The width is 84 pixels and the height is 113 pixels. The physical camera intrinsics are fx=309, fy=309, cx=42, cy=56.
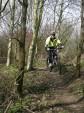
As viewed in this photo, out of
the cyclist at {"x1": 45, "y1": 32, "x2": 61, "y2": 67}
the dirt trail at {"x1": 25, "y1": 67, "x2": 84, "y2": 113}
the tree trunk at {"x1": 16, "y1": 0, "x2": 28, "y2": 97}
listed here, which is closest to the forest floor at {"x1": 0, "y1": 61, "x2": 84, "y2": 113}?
the dirt trail at {"x1": 25, "y1": 67, "x2": 84, "y2": 113}

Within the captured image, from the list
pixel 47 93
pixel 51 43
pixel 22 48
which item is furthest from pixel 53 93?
pixel 51 43

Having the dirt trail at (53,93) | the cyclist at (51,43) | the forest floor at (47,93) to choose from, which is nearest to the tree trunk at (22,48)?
the forest floor at (47,93)

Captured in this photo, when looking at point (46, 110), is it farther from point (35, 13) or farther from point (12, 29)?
point (12, 29)

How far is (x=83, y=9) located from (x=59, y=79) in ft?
10.3

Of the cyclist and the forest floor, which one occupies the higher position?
the cyclist

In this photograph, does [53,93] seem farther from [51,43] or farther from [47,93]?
[51,43]

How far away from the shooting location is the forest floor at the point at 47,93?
8.51 metres

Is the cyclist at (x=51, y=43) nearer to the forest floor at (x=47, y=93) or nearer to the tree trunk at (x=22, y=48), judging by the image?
the forest floor at (x=47, y=93)

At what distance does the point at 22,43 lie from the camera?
934 cm

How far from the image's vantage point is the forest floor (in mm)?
8508

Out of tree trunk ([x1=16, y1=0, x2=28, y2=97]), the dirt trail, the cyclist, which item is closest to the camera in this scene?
the dirt trail

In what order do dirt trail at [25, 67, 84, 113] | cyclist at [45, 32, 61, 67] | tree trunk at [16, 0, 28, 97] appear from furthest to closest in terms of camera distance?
cyclist at [45, 32, 61, 67]
tree trunk at [16, 0, 28, 97]
dirt trail at [25, 67, 84, 113]

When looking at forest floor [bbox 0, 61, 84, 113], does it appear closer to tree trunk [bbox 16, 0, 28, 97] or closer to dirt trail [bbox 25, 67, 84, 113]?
dirt trail [bbox 25, 67, 84, 113]

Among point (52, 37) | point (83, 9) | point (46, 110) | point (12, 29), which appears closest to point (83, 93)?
point (46, 110)
